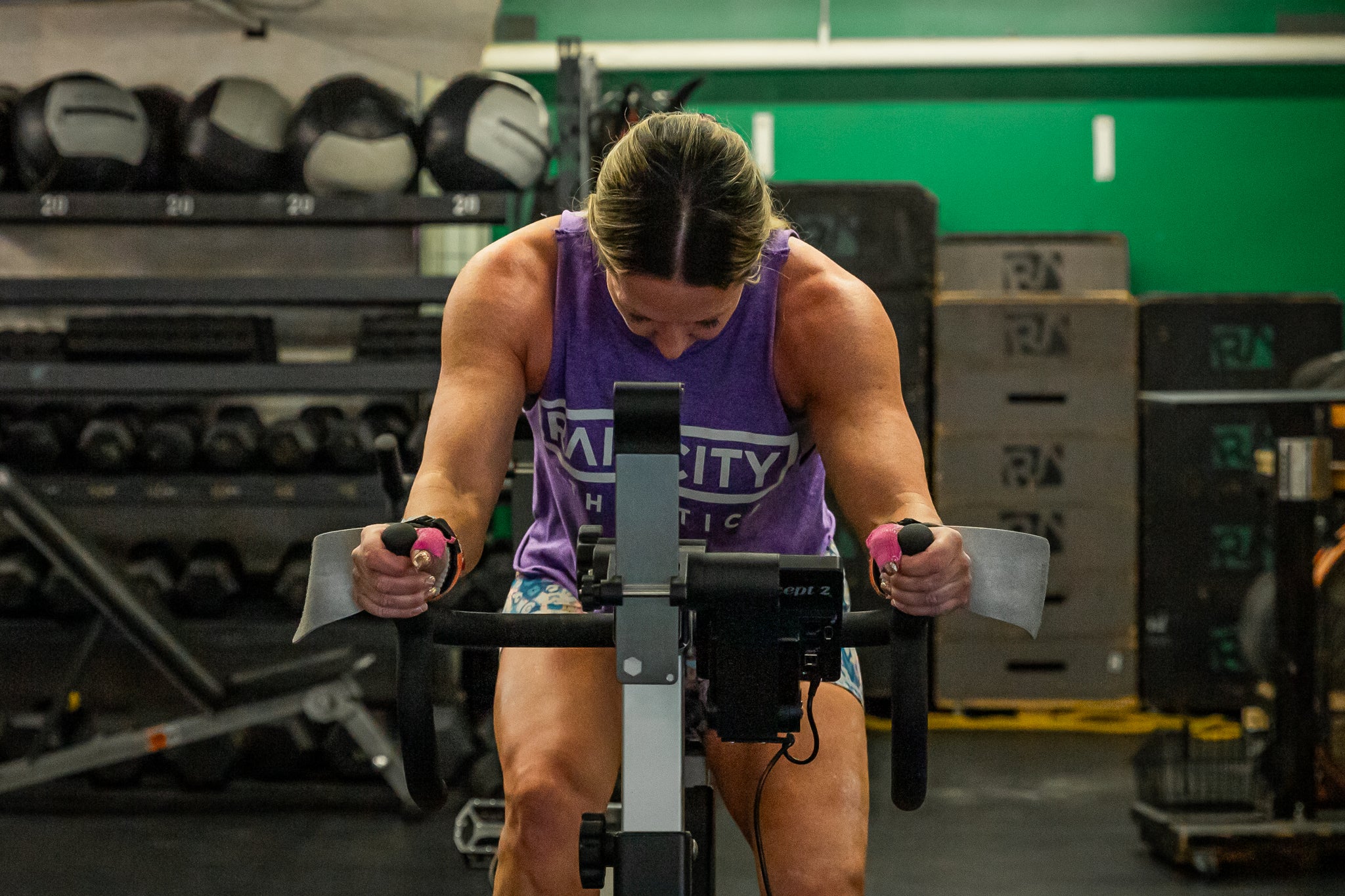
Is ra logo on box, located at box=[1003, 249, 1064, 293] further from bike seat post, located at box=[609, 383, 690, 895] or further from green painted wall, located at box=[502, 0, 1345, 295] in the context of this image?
bike seat post, located at box=[609, 383, 690, 895]

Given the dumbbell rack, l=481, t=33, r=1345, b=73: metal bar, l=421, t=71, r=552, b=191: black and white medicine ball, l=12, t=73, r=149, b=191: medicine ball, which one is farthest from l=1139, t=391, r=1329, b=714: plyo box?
l=12, t=73, r=149, b=191: medicine ball

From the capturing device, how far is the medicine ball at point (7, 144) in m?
3.78

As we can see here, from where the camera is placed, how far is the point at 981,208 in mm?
5066

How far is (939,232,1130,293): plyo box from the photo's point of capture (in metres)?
4.67

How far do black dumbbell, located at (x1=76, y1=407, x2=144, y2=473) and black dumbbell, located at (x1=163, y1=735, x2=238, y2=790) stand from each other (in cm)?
90

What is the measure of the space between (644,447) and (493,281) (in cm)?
56

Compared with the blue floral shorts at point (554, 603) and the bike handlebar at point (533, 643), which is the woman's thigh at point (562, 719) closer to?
the blue floral shorts at point (554, 603)

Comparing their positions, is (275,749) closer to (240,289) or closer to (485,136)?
(240,289)

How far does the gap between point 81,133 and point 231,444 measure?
102 cm

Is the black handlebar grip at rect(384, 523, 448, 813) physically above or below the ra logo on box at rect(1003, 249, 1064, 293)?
below

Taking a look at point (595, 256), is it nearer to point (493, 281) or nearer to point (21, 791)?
point (493, 281)

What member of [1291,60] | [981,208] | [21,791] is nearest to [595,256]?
[21,791]

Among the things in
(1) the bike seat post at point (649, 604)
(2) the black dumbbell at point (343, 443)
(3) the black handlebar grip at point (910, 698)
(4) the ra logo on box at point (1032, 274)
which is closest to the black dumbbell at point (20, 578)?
(2) the black dumbbell at point (343, 443)

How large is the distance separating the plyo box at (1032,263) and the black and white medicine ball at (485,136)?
6.01ft
